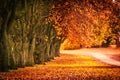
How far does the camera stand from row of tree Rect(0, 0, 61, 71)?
23328mm

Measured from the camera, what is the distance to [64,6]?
26375 mm

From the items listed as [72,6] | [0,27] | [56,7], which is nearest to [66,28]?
[56,7]

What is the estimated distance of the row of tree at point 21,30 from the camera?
2333cm

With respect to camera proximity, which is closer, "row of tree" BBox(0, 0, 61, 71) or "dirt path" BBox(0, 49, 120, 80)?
"dirt path" BBox(0, 49, 120, 80)

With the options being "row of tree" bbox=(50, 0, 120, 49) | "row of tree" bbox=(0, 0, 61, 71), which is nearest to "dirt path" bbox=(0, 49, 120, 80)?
"row of tree" bbox=(0, 0, 61, 71)

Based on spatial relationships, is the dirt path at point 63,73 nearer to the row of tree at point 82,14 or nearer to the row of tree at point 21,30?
the row of tree at point 21,30

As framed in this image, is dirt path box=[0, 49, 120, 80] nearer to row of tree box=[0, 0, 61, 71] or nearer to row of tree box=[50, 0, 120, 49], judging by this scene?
row of tree box=[0, 0, 61, 71]

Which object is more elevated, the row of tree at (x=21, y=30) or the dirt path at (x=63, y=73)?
the row of tree at (x=21, y=30)

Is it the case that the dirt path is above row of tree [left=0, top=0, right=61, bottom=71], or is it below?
below

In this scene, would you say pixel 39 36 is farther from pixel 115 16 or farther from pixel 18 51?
pixel 115 16

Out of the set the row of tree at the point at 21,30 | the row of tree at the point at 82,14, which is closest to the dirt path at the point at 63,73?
the row of tree at the point at 21,30

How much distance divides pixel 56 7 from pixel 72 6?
2.56 metres

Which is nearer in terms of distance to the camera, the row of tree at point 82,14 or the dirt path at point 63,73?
the dirt path at point 63,73

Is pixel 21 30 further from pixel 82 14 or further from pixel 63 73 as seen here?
pixel 63 73
